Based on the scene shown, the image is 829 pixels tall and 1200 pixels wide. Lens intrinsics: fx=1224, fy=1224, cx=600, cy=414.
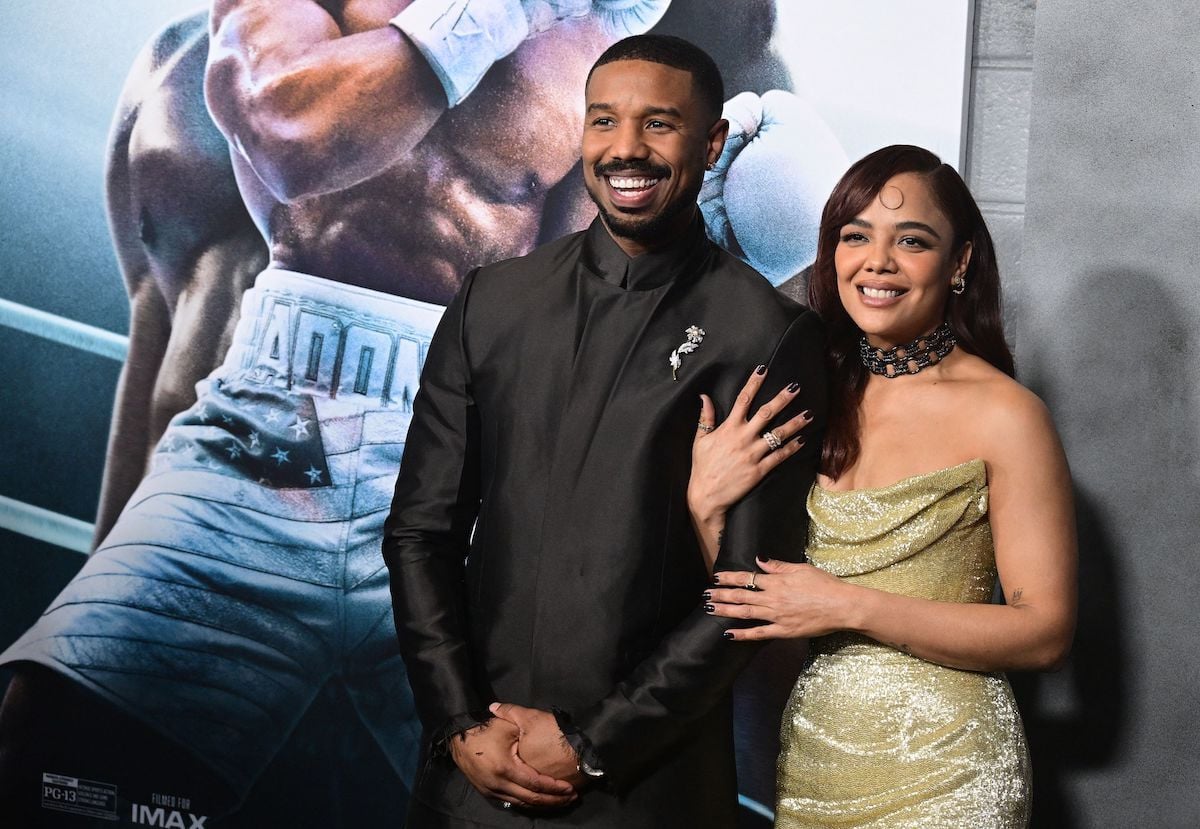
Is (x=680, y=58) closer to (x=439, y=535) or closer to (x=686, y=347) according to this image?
(x=686, y=347)

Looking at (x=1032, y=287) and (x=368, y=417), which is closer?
(x=1032, y=287)

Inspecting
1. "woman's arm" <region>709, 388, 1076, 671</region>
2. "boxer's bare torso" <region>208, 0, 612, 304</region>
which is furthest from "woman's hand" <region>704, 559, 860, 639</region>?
"boxer's bare torso" <region>208, 0, 612, 304</region>

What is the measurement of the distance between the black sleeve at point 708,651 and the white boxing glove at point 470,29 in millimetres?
1295

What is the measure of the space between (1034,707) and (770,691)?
0.55m

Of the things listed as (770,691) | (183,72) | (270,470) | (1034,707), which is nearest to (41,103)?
(183,72)

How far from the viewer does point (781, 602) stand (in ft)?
5.73

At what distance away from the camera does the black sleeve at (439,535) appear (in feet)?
5.98

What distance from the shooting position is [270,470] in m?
3.12

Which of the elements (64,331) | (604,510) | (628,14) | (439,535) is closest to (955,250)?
(604,510)

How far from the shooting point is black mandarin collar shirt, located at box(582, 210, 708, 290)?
A: 1.90m

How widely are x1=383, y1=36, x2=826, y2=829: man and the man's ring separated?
0.03 meters

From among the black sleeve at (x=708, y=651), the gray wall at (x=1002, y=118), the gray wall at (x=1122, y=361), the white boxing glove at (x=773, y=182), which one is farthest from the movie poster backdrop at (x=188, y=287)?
the black sleeve at (x=708, y=651)

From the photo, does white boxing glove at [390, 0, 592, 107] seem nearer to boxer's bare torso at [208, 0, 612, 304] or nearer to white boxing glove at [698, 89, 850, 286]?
boxer's bare torso at [208, 0, 612, 304]

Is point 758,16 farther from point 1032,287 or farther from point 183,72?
point 183,72
